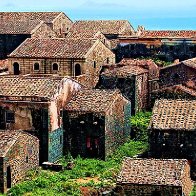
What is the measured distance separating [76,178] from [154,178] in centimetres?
594

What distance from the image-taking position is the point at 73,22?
6944 centimetres

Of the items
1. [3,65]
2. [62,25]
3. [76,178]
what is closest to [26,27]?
[3,65]

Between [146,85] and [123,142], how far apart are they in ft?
28.2

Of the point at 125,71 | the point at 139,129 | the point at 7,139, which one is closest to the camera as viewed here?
the point at 7,139

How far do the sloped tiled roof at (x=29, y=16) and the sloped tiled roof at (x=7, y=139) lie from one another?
103 ft

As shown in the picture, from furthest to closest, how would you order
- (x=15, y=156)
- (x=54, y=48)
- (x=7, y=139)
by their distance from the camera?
(x=54, y=48), (x=7, y=139), (x=15, y=156)

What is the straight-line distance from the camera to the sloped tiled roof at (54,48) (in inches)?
2003

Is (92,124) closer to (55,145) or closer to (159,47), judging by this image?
(55,145)

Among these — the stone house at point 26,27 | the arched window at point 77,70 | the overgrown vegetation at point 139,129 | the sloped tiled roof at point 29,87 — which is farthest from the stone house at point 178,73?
the stone house at point 26,27

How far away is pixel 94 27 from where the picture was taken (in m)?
66.1

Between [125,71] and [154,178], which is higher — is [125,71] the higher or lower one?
the higher one

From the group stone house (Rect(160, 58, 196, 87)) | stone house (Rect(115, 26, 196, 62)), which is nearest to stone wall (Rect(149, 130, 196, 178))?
stone house (Rect(160, 58, 196, 87))

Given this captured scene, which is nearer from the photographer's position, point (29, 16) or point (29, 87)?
point (29, 87)

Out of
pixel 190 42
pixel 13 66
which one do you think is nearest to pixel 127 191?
pixel 13 66
